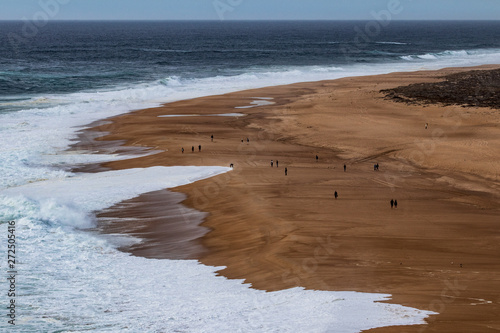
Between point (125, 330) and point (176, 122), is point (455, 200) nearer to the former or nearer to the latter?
point (125, 330)

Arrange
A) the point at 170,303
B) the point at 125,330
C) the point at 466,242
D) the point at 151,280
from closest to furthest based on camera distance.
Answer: the point at 125,330 < the point at 170,303 < the point at 151,280 < the point at 466,242

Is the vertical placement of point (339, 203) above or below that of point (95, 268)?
above

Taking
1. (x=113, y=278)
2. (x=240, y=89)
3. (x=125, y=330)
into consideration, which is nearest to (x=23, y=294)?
(x=113, y=278)

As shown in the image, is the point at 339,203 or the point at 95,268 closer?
the point at 95,268

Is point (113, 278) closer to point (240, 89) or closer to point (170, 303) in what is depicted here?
point (170, 303)

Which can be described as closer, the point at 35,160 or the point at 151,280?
the point at 151,280

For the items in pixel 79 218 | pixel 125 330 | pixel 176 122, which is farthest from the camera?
pixel 176 122

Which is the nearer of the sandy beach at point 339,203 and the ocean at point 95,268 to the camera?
the ocean at point 95,268

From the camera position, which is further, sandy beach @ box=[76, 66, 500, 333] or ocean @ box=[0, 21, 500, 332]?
sandy beach @ box=[76, 66, 500, 333]
